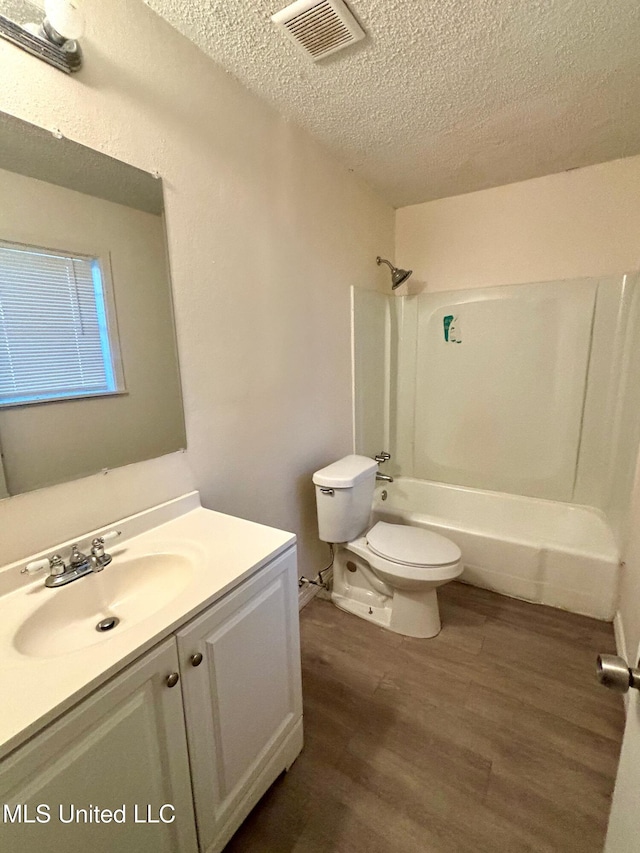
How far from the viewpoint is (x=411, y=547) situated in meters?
1.92

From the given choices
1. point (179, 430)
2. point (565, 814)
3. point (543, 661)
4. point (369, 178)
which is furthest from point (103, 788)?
point (369, 178)

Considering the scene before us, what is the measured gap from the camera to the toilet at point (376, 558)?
6.01 feet

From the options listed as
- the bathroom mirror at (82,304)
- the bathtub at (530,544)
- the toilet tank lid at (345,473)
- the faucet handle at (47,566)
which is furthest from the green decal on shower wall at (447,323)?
the faucet handle at (47,566)

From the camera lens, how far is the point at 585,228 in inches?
89.3

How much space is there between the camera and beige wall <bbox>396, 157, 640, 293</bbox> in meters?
2.18

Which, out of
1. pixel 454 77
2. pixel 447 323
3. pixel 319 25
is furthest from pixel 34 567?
pixel 447 323

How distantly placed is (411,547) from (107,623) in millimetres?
1358

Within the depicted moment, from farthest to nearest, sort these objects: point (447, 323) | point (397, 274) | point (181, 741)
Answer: point (447, 323), point (397, 274), point (181, 741)

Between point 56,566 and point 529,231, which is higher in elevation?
point 529,231

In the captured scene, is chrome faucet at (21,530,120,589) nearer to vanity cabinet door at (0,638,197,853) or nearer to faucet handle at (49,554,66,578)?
faucet handle at (49,554,66,578)

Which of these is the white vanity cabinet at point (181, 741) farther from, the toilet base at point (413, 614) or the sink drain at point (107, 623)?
the toilet base at point (413, 614)

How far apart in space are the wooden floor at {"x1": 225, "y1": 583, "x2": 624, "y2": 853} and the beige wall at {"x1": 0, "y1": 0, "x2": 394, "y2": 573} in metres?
0.69

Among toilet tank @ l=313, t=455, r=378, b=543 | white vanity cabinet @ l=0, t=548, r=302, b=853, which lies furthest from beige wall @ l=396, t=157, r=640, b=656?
white vanity cabinet @ l=0, t=548, r=302, b=853

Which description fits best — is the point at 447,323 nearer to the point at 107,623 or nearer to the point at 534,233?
the point at 534,233
